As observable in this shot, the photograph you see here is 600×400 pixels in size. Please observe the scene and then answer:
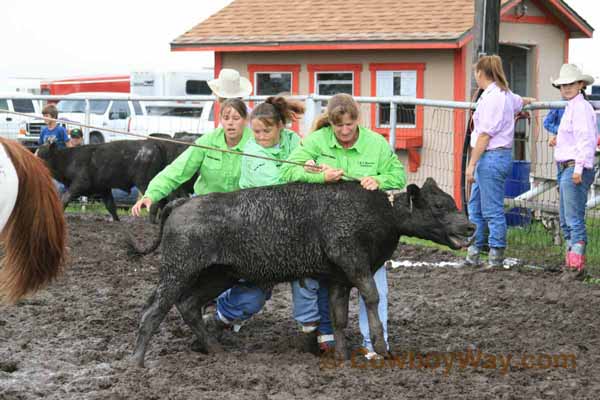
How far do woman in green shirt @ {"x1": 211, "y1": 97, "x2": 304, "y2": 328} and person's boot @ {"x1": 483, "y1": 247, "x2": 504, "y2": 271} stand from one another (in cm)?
344

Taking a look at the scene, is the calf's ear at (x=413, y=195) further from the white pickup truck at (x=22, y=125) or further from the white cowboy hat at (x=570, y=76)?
the white pickup truck at (x=22, y=125)

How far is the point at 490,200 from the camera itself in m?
9.59

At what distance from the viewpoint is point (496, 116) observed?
9406 millimetres

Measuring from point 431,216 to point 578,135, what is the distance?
3.43 metres

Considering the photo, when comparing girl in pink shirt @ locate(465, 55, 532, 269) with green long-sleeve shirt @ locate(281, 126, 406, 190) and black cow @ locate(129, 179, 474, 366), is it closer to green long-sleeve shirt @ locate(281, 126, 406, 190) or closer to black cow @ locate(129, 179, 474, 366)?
green long-sleeve shirt @ locate(281, 126, 406, 190)

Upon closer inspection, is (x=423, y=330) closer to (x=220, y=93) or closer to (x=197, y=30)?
(x=220, y=93)

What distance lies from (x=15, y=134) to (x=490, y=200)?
13.6 metres

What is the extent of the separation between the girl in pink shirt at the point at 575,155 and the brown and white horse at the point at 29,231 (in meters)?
4.92

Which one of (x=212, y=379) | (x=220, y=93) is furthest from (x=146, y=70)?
(x=212, y=379)

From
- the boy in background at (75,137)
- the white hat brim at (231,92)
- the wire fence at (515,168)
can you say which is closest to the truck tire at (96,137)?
the wire fence at (515,168)

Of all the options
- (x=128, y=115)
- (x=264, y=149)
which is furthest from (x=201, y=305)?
(x=128, y=115)

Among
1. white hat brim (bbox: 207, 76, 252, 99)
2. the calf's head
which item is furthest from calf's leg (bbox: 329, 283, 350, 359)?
white hat brim (bbox: 207, 76, 252, 99)

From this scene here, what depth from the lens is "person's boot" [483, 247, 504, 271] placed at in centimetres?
975

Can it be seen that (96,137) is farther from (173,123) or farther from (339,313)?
(339,313)
